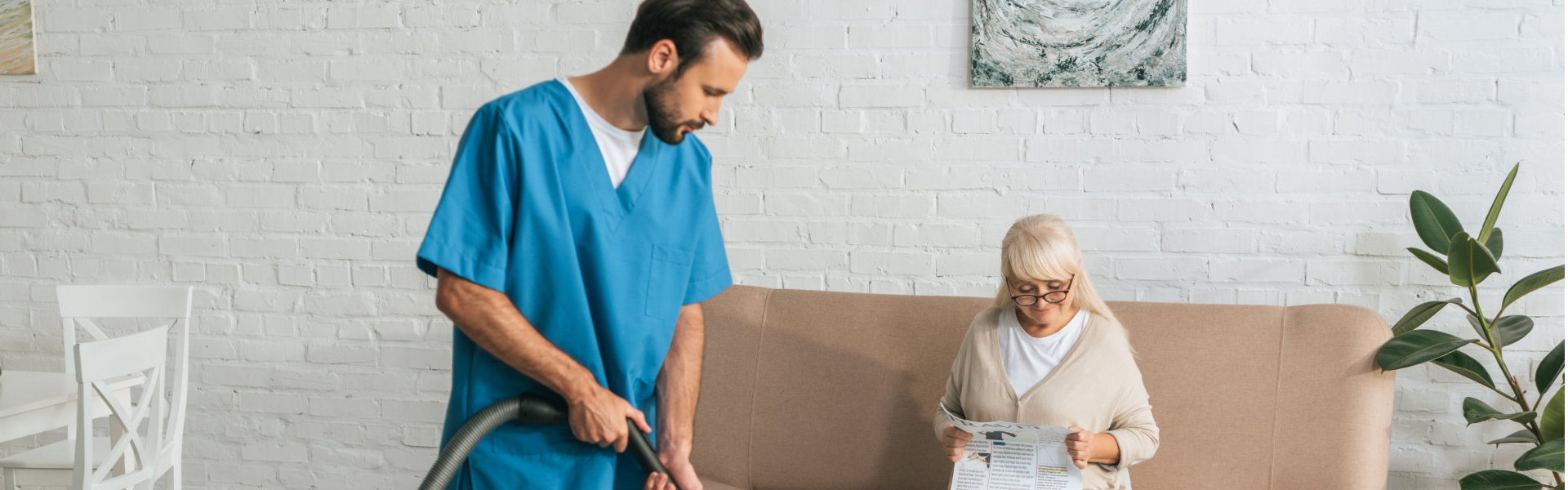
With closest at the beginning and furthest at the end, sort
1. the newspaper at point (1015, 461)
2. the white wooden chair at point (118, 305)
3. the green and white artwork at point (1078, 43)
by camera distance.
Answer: the newspaper at point (1015, 461)
the green and white artwork at point (1078, 43)
the white wooden chair at point (118, 305)

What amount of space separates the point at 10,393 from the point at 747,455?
161cm

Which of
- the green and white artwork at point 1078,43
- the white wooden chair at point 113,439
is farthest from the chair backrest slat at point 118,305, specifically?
the green and white artwork at point 1078,43

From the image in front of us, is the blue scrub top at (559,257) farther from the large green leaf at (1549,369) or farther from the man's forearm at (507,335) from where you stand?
the large green leaf at (1549,369)

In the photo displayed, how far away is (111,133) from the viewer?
A: 2.90 m

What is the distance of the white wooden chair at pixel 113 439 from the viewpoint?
6.74ft

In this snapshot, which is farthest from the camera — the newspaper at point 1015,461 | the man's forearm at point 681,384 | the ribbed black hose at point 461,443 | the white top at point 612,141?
the newspaper at point 1015,461

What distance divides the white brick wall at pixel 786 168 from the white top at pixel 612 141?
4.49 ft

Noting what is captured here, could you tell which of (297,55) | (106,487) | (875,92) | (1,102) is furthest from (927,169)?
(1,102)

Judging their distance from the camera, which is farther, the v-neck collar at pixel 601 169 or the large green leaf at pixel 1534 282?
the large green leaf at pixel 1534 282

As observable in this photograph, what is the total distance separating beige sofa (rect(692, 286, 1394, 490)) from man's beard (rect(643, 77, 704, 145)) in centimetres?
114

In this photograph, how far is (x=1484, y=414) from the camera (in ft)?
6.73

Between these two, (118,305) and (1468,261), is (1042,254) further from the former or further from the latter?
(118,305)

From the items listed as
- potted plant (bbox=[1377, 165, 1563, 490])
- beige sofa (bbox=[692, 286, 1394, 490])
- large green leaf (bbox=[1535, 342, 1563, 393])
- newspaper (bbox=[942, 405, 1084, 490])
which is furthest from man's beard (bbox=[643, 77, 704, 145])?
large green leaf (bbox=[1535, 342, 1563, 393])

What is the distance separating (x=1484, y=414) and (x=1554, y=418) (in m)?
0.11
